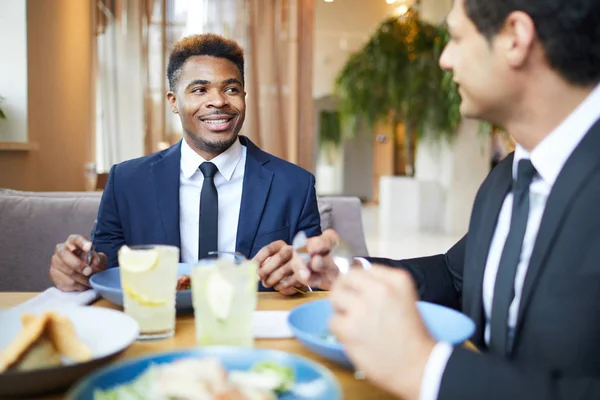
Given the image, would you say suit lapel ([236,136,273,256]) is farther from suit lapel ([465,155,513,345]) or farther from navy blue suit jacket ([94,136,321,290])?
suit lapel ([465,155,513,345])

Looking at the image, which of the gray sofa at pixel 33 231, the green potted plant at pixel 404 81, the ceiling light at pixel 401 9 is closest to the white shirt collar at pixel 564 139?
the gray sofa at pixel 33 231

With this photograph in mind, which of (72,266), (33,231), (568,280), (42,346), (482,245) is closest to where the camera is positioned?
(42,346)

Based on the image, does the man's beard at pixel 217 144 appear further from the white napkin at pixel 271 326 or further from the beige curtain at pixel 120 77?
the beige curtain at pixel 120 77

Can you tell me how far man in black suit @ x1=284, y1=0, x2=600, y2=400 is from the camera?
27.9 inches

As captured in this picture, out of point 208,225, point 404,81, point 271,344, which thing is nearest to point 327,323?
point 271,344

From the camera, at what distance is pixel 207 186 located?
181cm

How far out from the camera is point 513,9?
3.05ft

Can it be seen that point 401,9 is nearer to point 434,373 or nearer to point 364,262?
point 364,262

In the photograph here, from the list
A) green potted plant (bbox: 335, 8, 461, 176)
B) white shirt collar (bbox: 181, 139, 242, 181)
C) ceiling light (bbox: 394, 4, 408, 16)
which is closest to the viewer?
white shirt collar (bbox: 181, 139, 242, 181)

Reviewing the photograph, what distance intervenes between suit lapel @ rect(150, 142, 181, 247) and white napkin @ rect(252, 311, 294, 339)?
31.0 inches

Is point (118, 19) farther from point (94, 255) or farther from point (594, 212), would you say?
point (594, 212)

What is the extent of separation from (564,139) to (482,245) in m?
0.26

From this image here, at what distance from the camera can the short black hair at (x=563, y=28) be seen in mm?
909

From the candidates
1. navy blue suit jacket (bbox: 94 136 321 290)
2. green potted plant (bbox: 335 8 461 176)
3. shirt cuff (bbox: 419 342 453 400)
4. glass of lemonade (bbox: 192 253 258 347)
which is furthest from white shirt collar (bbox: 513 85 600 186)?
green potted plant (bbox: 335 8 461 176)
